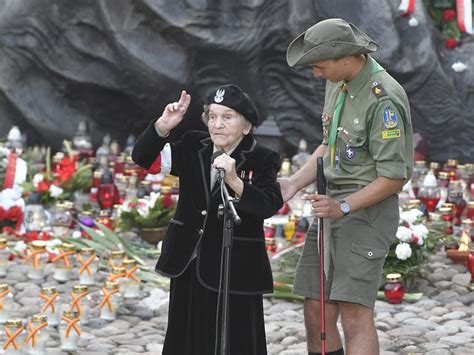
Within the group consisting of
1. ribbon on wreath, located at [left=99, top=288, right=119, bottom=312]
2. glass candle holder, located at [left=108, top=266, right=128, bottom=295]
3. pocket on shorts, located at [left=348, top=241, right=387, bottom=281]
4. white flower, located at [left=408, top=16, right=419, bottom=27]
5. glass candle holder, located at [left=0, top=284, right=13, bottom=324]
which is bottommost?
glass candle holder, located at [left=0, top=284, right=13, bottom=324]

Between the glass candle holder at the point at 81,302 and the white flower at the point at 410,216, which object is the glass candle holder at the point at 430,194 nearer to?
the white flower at the point at 410,216

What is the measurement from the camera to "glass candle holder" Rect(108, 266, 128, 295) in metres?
7.26

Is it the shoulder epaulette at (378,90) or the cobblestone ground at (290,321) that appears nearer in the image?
the shoulder epaulette at (378,90)

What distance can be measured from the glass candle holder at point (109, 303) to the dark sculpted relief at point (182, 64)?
14.7 ft

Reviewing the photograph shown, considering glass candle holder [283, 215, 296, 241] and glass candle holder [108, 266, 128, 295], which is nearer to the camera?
glass candle holder [108, 266, 128, 295]

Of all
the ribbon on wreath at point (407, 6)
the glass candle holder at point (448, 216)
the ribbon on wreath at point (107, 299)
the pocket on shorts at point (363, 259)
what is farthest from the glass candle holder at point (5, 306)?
the ribbon on wreath at point (407, 6)

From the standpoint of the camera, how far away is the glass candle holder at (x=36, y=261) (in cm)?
782

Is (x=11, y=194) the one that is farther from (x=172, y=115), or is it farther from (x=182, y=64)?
(x=172, y=115)

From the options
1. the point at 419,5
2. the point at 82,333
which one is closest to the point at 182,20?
the point at 419,5

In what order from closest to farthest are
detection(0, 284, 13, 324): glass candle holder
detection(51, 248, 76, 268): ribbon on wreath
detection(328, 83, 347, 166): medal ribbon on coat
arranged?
detection(328, 83, 347, 166): medal ribbon on coat < detection(0, 284, 13, 324): glass candle holder < detection(51, 248, 76, 268): ribbon on wreath

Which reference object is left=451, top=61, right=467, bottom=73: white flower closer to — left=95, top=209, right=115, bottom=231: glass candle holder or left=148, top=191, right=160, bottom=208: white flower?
left=148, top=191, right=160, bottom=208: white flower

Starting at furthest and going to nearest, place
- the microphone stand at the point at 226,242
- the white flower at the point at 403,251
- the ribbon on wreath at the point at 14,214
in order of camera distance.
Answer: the ribbon on wreath at the point at 14,214 → the white flower at the point at 403,251 → the microphone stand at the point at 226,242

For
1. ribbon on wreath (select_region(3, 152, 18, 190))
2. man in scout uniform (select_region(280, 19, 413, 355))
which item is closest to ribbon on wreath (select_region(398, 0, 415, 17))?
ribbon on wreath (select_region(3, 152, 18, 190))

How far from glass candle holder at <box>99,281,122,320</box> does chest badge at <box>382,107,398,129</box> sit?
288 centimetres
